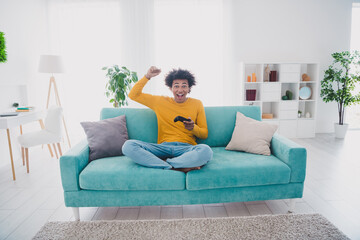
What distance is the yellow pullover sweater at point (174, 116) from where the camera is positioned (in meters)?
2.21

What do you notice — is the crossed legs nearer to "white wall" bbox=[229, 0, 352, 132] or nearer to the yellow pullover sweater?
the yellow pullover sweater

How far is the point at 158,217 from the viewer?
1948 millimetres

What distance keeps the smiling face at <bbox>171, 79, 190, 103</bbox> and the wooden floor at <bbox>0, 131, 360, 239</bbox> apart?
38.2 inches

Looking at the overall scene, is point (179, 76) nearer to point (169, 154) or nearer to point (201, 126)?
point (201, 126)

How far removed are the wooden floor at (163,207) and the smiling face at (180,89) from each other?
0.97 m

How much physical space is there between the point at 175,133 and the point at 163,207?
649 mm

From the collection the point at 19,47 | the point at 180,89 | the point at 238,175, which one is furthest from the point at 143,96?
the point at 19,47

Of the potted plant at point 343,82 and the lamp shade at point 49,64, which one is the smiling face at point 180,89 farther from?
the potted plant at point 343,82

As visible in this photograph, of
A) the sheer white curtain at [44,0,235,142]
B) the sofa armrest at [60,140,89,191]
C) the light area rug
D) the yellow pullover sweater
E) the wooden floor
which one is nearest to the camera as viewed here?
the light area rug

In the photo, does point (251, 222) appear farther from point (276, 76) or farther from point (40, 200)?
point (276, 76)

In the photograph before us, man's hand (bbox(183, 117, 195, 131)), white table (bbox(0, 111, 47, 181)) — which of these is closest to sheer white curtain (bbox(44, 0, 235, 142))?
white table (bbox(0, 111, 47, 181))

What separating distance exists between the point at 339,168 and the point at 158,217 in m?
2.35

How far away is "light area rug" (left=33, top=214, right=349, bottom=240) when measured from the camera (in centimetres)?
166

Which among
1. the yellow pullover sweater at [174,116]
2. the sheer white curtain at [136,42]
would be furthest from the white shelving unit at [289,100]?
the yellow pullover sweater at [174,116]
